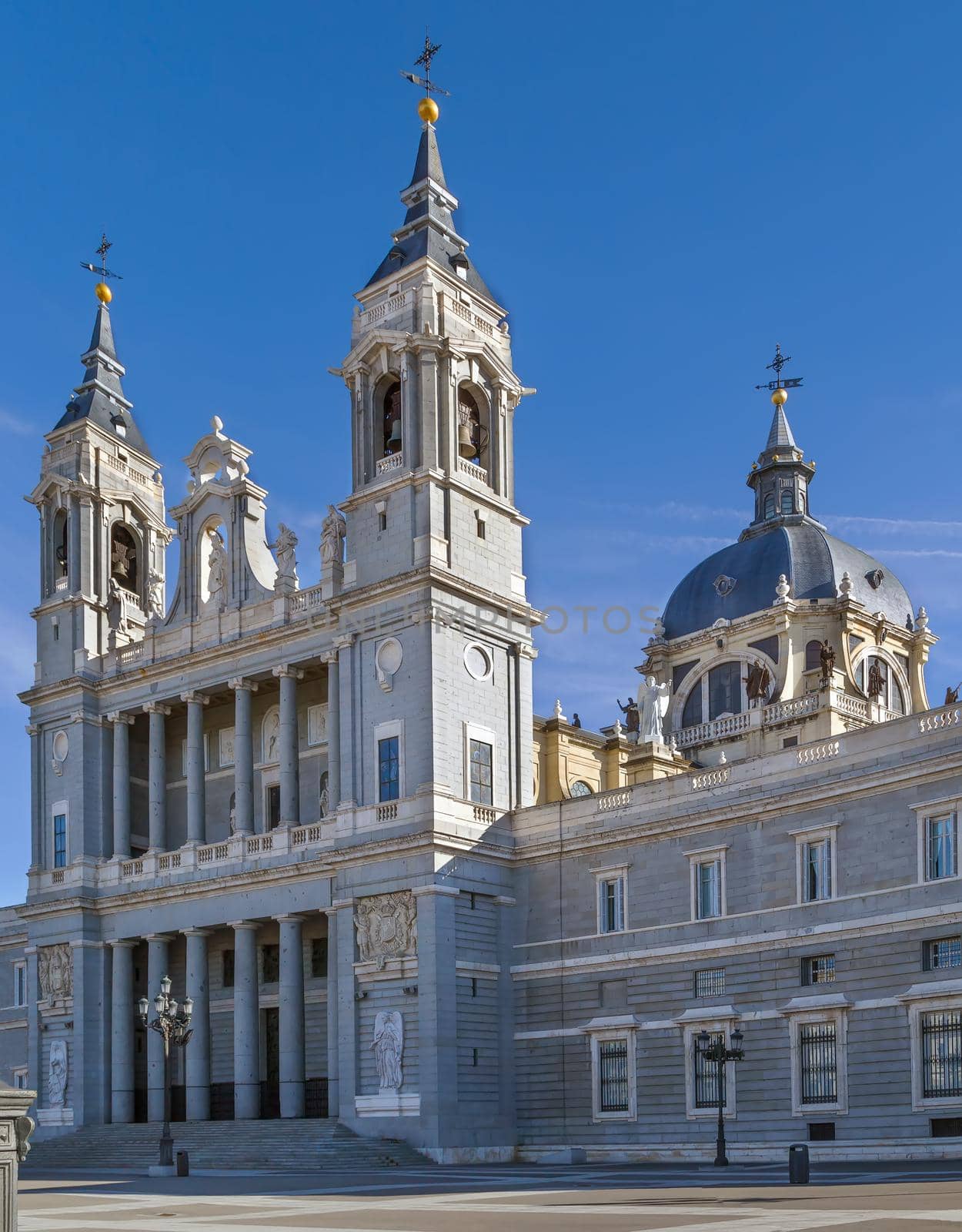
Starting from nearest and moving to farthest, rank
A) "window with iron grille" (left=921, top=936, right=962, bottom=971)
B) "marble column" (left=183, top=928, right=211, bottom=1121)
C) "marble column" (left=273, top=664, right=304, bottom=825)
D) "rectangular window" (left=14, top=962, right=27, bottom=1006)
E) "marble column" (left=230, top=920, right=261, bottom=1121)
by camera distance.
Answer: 1. "window with iron grille" (left=921, top=936, right=962, bottom=971)
2. "marble column" (left=230, top=920, right=261, bottom=1121)
3. "marble column" (left=183, top=928, right=211, bottom=1121)
4. "marble column" (left=273, top=664, right=304, bottom=825)
5. "rectangular window" (left=14, top=962, right=27, bottom=1006)

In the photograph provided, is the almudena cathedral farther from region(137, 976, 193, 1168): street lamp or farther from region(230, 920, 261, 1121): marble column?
region(137, 976, 193, 1168): street lamp

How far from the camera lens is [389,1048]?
49.7 meters

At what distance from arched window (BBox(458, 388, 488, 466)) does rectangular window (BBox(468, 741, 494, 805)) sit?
10.4 m

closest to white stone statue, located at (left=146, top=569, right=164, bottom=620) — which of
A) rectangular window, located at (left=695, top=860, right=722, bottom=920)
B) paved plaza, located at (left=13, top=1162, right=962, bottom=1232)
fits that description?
paved plaza, located at (left=13, top=1162, right=962, bottom=1232)

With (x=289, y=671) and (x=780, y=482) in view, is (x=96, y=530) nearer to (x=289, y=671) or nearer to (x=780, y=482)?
(x=289, y=671)

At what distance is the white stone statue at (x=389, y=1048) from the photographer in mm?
49281

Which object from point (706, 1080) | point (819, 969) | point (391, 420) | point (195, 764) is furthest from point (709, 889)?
point (195, 764)

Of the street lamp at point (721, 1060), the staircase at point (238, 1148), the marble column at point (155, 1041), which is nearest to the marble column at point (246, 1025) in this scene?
the staircase at point (238, 1148)

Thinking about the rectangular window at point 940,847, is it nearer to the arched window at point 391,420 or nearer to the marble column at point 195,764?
the arched window at point 391,420

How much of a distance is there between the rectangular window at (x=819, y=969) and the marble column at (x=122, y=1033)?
91.0ft

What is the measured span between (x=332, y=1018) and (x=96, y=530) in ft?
79.2

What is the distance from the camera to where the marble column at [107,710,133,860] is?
6225cm

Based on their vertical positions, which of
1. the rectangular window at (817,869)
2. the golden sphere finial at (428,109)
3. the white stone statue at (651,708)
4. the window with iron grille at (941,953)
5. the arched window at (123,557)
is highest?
the golden sphere finial at (428,109)

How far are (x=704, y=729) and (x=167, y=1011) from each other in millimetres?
40299
